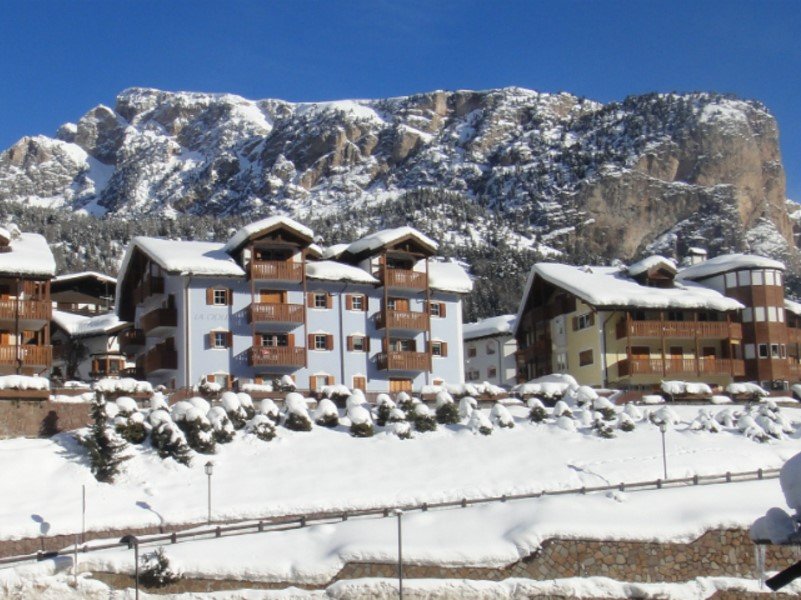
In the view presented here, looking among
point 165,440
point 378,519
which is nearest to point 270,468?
point 165,440

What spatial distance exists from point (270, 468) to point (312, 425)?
17.6 ft

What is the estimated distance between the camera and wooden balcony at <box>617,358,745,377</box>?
66.8m

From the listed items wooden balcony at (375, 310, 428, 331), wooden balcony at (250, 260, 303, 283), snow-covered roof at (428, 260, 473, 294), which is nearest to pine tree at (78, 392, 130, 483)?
wooden balcony at (250, 260, 303, 283)

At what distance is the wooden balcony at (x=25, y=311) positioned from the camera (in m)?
53.7

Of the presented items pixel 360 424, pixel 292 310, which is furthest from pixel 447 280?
pixel 360 424

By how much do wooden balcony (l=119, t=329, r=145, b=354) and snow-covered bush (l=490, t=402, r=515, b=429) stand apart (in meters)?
21.6

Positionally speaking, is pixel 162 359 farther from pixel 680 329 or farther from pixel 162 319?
pixel 680 329

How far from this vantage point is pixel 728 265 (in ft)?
239

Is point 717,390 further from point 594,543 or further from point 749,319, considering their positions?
point 594,543

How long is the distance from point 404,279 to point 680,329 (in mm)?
16292

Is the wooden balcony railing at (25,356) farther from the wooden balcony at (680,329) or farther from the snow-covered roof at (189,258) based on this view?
the wooden balcony at (680,329)

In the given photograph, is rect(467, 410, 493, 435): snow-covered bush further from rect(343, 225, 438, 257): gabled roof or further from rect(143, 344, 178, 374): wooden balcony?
rect(143, 344, 178, 374): wooden balcony

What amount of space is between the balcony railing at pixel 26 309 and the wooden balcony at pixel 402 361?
17904mm

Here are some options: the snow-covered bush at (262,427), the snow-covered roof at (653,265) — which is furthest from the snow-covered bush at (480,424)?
the snow-covered roof at (653,265)
